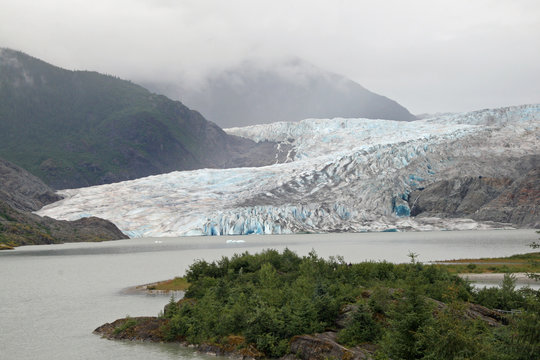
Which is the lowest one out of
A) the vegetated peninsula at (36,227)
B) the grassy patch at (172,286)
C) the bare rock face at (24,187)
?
the grassy patch at (172,286)

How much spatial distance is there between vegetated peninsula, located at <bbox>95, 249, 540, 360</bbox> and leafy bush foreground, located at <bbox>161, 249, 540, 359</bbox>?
37 mm

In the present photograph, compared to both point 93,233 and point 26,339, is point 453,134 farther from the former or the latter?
point 26,339

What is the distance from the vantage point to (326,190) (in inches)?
5221

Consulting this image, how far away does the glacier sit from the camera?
119750 mm

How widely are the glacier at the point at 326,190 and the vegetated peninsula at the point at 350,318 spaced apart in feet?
301

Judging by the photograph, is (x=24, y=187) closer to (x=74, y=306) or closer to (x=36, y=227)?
(x=36, y=227)

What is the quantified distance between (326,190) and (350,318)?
115 m

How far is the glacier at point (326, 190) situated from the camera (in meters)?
120

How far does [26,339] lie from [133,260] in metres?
43.2

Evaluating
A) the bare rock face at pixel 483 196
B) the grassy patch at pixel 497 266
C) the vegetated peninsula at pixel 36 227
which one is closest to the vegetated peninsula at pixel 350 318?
the grassy patch at pixel 497 266

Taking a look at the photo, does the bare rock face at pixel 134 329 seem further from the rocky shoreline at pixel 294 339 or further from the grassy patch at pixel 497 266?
the grassy patch at pixel 497 266

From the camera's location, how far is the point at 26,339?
22484 mm

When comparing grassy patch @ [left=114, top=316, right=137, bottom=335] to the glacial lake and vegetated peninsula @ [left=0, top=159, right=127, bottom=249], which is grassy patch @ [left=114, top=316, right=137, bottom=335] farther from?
vegetated peninsula @ [left=0, top=159, right=127, bottom=249]

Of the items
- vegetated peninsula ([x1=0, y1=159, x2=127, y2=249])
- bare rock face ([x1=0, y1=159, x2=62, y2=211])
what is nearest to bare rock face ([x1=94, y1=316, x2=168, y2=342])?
vegetated peninsula ([x1=0, y1=159, x2=127, y2=249])
